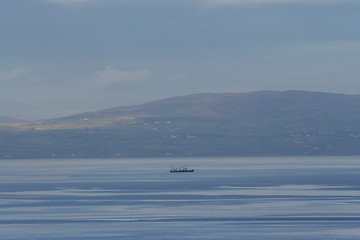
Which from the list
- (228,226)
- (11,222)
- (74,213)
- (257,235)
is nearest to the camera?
(257,235)

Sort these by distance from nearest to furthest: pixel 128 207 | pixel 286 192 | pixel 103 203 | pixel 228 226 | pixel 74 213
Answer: pixel 228 226 → pixel 74 213 → pixel 128 207 → pixel 103 203 → pixel 286 192

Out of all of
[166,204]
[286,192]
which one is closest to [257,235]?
[166,204]

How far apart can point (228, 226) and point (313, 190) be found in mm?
58199

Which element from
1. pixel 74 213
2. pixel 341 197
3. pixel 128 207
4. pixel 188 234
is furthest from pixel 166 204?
pixel 188 234

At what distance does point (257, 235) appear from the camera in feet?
258

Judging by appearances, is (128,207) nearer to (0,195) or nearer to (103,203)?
(103,203)

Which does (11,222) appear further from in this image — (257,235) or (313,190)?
(313,190)

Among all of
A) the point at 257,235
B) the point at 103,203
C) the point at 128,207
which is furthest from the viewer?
the point at 103,203

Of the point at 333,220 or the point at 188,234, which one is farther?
the point at 333,220

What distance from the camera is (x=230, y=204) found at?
111375 millimetres

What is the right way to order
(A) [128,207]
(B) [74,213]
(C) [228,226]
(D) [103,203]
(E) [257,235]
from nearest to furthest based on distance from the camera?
(E) [257,235], (C) [228,226], (B) [74,213], (A) [128,207], (D) [103,203]

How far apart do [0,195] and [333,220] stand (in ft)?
210

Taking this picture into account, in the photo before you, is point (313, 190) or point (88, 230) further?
point (313, 190)

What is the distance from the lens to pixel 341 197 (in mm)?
122438
